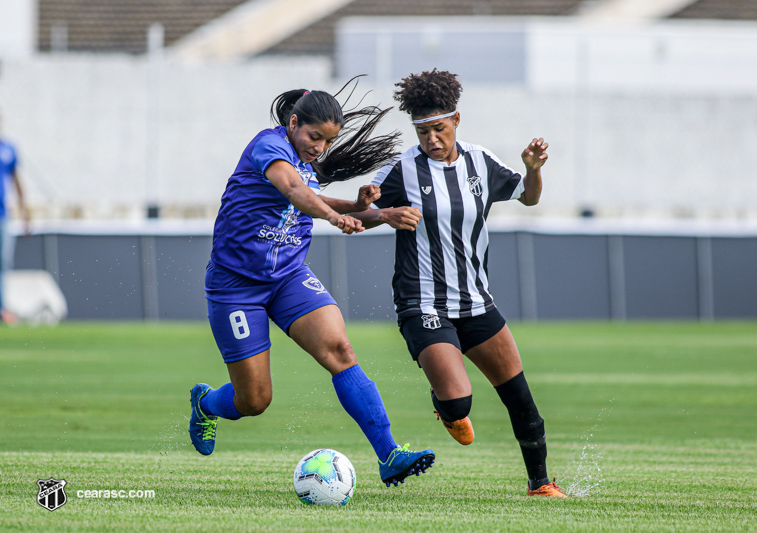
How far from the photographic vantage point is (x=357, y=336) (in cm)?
1672

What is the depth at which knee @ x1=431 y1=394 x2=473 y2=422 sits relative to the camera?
18.1 ft

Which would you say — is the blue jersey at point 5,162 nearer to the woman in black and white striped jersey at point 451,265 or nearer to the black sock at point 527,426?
the woman in black and white striped jersey at point 451,265

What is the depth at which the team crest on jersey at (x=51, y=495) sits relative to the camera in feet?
15.4

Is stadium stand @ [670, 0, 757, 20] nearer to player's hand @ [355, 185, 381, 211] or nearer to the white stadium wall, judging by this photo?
the white stadium wall

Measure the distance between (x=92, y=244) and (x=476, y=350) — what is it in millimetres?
12907

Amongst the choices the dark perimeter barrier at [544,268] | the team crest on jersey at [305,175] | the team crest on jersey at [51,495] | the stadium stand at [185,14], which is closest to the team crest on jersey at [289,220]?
the team crest on jersey at [305,175]

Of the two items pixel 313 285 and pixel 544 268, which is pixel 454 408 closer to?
pixel 313 285

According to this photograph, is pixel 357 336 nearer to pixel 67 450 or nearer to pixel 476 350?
pixel 67 450

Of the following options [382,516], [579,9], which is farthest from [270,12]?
[382,516]

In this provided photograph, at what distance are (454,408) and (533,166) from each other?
→ 130 cm

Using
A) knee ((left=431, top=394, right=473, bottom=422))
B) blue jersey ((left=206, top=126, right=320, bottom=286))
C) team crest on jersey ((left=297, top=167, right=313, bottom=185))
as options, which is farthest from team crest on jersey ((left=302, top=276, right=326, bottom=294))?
knee ((left=431, top=394, right=473, bottom=422))

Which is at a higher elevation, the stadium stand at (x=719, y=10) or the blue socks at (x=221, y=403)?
the stadium stand at (x=719, y=10)

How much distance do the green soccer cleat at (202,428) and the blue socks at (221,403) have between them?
50 millimetres

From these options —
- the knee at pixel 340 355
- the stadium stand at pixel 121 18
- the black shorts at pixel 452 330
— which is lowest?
the knee at pixel 340 355
